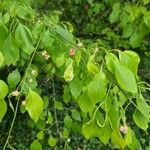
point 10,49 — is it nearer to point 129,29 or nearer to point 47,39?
point 47,39

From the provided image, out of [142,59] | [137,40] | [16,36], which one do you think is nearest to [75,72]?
[16,36]

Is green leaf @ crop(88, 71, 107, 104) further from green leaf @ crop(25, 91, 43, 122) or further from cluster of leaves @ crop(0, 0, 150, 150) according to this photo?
green leaf @ crop(25, 91, 43, 122)

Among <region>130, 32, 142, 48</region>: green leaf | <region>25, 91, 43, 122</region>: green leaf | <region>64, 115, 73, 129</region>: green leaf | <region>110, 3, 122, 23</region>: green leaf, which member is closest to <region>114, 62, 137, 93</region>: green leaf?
<region>25, 91, 43, 122</region>: green leaf

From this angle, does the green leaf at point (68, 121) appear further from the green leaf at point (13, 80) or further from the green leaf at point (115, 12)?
the green leaf at point (13, 80)

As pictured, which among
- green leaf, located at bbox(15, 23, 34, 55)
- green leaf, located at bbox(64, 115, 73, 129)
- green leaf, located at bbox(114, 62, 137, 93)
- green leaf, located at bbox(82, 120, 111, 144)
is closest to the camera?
green leaf, located at bbox(114, 62, 137, 93)

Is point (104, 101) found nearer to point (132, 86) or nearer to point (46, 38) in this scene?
point (132, 86)

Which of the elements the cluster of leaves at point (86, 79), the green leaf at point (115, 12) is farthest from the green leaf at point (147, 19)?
the cluster of leaves at point (86, 79)
